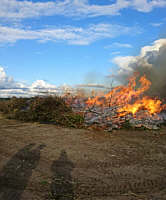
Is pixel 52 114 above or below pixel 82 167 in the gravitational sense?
above

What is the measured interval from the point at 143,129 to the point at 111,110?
2.10 meters

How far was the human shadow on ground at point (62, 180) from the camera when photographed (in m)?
3.21

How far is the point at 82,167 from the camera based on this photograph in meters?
4.44

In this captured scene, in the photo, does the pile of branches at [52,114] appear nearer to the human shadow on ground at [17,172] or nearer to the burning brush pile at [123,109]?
the burning brush pile at [123,109]

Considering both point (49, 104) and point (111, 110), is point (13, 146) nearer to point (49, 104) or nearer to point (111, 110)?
point (49, 104)

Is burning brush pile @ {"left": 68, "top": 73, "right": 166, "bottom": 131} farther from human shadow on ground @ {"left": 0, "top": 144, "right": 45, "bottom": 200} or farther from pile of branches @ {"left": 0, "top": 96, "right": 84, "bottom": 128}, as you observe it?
human shadow on ground @ {"left": 0, "top": 144, "right": 45, "bottom": 200}

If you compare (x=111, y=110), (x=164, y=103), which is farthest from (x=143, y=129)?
(x=164, y=103)

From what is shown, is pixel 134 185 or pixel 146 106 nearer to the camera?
pixel 134 185

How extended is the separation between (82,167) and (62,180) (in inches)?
32.7

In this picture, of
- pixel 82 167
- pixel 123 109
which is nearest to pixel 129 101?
pixel 123 109

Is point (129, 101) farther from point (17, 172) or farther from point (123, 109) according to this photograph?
point (17, 172)

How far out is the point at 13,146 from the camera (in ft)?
19.9

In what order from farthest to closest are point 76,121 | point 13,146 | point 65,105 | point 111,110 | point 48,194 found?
point 65,105 < point 111,110 < point 76,121 < point 13,146 < point 48,194

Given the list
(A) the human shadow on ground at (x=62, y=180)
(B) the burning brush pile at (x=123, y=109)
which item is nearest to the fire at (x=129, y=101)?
(B) the burning brush pile at (x=123, y=109)
